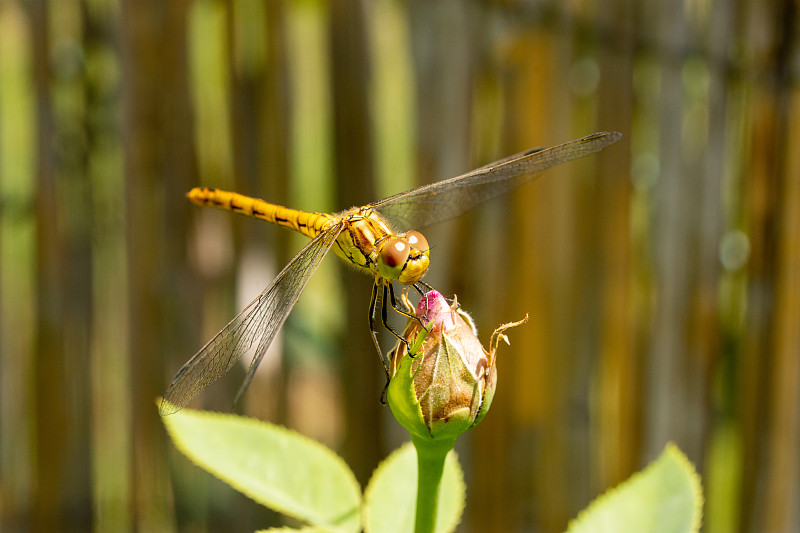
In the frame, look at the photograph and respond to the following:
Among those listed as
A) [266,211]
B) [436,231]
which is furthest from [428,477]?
[436,231]

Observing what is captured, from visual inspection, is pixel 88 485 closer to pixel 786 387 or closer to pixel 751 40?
pixel 786 387

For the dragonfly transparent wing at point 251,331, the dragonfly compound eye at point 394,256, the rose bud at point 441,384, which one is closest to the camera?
the rose bud at point 441,384

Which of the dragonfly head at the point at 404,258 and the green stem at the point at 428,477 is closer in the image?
the green stem at the point at 428,477

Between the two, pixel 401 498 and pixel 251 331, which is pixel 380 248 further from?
pixel 401 498

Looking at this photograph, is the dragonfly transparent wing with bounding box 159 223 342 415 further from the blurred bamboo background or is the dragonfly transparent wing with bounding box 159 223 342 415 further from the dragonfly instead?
the blurred bamboo background

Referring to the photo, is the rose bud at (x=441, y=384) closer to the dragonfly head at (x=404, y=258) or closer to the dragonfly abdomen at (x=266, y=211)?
the dragonfly head at (x=404, y=258)

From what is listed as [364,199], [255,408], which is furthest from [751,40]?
[255,408]

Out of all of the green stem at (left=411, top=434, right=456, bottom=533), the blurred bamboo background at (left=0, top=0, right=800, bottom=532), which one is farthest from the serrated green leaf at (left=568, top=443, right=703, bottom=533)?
the blurred bamboo background at (left=0, top=0, right=800, bottom=532)

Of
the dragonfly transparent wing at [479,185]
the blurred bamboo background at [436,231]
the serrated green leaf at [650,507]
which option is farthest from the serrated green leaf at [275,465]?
the blurred bamboo background at [436,231]
